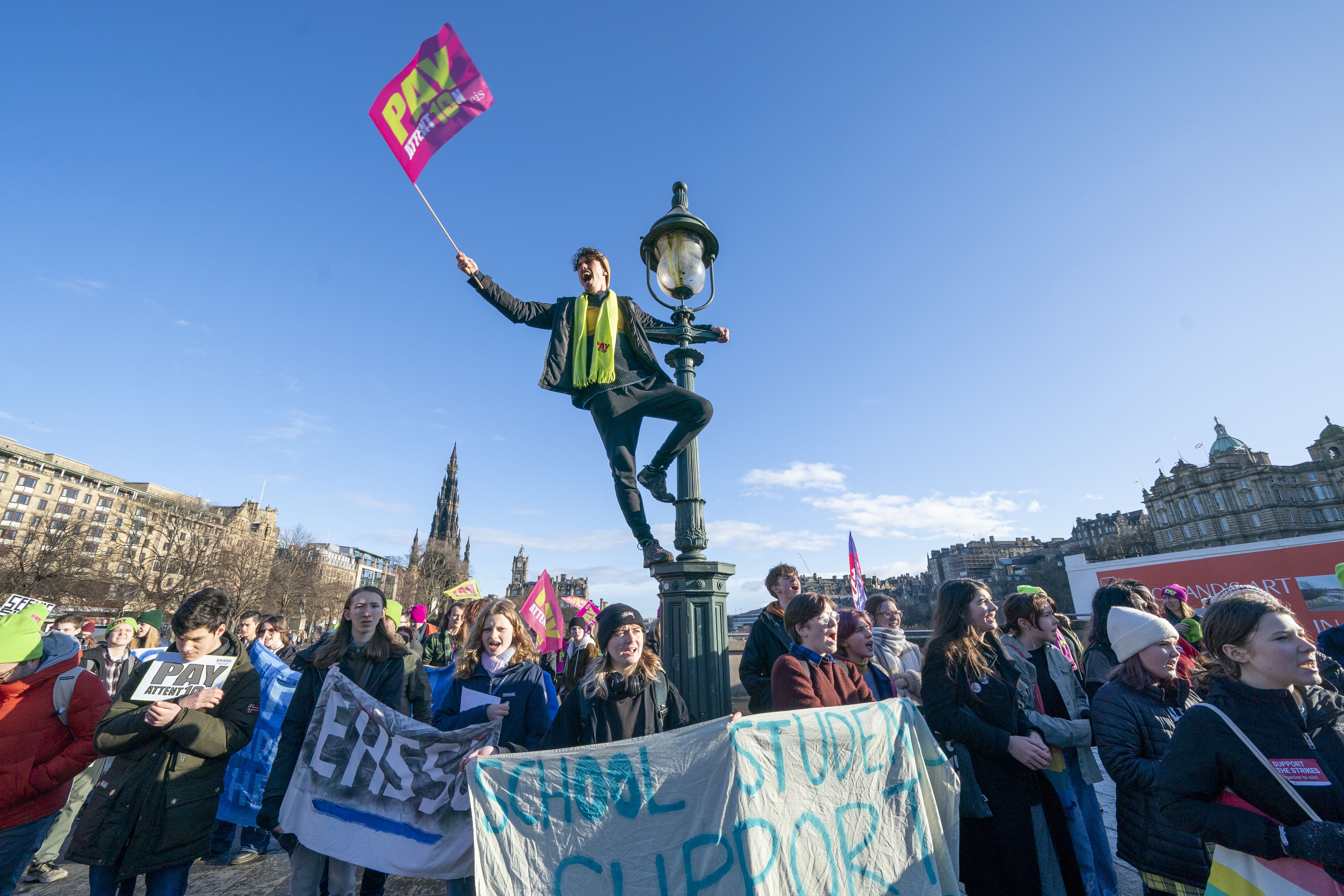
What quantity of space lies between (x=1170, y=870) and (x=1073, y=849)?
2.07 ft

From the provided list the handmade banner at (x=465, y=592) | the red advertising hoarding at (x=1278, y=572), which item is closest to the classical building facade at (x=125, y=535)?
the handmade banner at (x=465, y=592)

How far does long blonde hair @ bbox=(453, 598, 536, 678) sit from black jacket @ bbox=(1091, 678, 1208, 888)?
3090 millimetres

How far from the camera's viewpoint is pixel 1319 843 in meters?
1.78

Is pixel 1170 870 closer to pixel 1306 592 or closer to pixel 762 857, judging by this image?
pixel 762 857

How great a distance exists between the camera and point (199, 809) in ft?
9.84

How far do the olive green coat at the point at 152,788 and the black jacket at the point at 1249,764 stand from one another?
4195mm

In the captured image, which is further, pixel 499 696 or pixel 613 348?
pixel 613 348

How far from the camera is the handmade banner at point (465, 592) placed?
9898 mm

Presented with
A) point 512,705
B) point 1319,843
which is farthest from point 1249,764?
point 512,705

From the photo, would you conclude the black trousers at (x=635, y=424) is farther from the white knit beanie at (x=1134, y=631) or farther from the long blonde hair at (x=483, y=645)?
the white knit beanie at (x=1134, y=631)

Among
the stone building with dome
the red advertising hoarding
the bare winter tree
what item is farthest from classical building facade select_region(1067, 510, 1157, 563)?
the bare winter tree

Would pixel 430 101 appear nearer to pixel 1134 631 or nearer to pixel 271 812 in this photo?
pixel 271 812

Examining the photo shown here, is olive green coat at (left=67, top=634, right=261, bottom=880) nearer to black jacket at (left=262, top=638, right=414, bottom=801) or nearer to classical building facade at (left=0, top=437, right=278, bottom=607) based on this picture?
black jacket at (left=262, top=638, right=414, bottom=801)

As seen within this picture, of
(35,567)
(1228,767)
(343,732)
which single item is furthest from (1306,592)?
(35,567)
